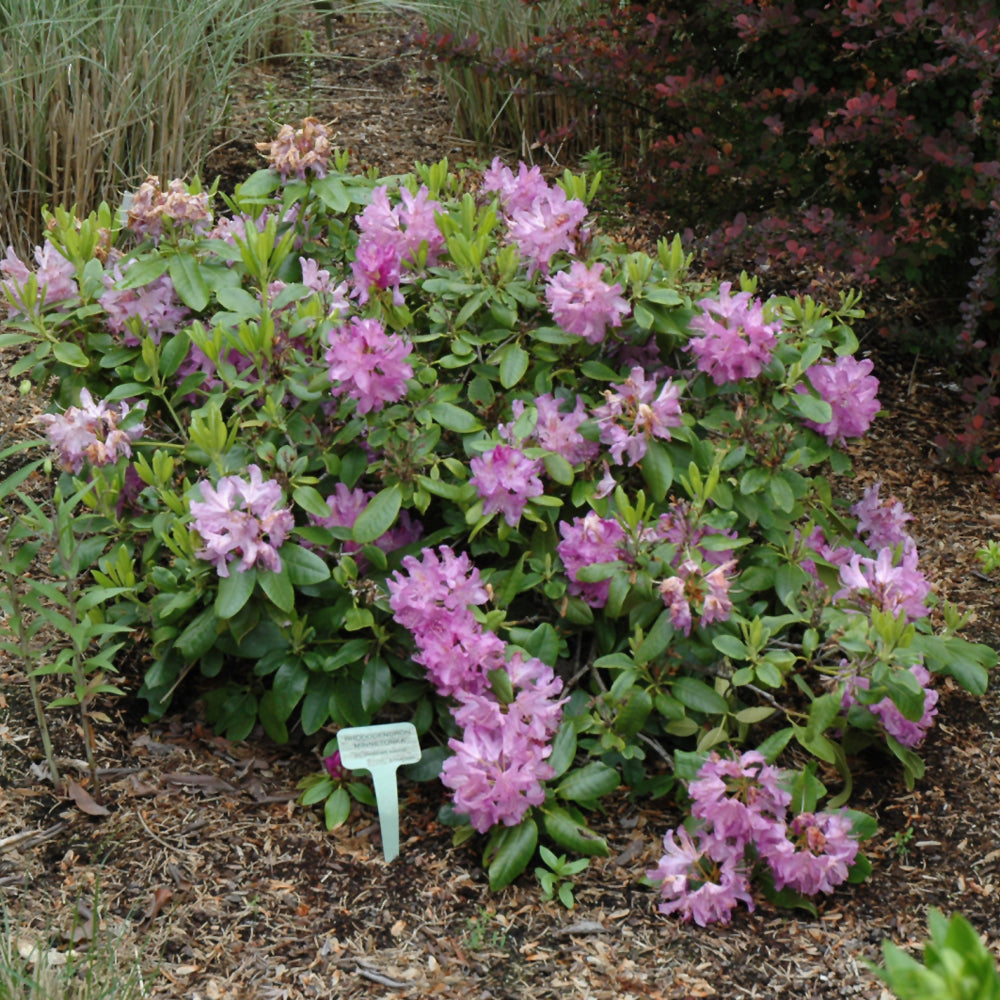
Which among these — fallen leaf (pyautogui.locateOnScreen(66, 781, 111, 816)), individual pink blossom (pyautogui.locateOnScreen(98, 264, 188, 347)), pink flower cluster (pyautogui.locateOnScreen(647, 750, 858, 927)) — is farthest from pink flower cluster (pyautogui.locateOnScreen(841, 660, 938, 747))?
individual pink blossom (pyautogui.locateOnScreen(98, 264, 188, 347))

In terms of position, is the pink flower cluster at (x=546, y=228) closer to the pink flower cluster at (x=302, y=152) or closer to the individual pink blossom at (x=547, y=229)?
the individual pink blossom at (x=547, y=229)

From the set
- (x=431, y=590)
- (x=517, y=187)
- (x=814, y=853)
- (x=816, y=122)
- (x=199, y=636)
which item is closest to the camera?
(x=814, y=853)

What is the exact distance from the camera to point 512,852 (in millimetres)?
2143

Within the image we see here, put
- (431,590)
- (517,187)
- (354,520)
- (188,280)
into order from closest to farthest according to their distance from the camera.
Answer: (431,590)
(354,520)
(188,280)
(517,187)

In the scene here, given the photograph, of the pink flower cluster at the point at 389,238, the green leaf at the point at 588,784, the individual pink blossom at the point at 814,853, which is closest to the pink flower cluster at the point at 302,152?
the pink flower cluster at the point at 389,238

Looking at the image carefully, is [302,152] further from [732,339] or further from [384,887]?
[384,887]

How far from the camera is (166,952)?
6.63 ft

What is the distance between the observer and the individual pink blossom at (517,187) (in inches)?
102

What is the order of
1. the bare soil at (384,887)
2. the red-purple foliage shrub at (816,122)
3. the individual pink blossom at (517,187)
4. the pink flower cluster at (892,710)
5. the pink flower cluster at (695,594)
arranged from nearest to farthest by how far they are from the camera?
the bare soil at (384,887) → the pink flower cluster at (695,594) → the pink flower cluster at (892,710) → the individual pink blossom at (517,187) → the red-purple foliage shrub at (816,122)

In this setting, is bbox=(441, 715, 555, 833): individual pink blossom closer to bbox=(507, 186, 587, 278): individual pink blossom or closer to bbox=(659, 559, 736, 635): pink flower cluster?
bbox=(659, 559, 736, 635): pink flower cluster

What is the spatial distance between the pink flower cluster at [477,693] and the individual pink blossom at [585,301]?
1.64 ft

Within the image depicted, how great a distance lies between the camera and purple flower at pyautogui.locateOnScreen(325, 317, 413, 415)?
7.24 feet

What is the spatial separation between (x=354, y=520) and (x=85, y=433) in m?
0.55

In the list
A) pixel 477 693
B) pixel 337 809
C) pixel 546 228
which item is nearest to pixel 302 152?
pixel 546 228
